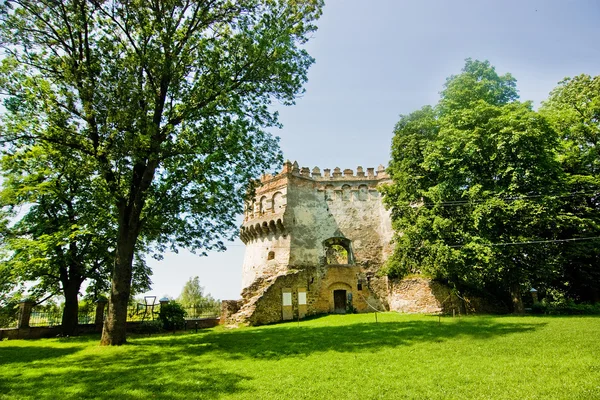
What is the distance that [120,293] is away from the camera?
11.9 metres

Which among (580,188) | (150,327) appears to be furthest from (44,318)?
(580,188)

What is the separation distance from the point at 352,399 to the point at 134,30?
44.9 feet

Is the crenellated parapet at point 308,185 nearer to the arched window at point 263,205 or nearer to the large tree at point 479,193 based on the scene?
the arched window at point 263,205

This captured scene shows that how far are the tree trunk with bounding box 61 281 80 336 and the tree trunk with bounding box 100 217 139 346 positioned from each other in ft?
25.5

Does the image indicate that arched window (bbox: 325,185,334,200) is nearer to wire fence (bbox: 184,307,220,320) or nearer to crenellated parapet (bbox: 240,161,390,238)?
crenellated parapet (bbox: 240,161,390,238)

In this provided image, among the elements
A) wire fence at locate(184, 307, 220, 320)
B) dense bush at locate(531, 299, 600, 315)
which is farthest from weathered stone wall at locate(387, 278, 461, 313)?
wire fence at locate(184, 307, 220, 320)

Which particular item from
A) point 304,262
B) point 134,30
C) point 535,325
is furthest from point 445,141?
point 134,30

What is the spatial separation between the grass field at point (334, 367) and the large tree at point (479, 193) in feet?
16.6

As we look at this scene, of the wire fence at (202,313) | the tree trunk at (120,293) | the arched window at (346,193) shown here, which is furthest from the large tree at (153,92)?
the arched window at (346,193)

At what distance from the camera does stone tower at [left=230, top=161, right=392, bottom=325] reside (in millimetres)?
25031

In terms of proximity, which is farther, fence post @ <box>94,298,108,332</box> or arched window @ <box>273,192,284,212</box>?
arched window @ <box>273,192,284,212</box>

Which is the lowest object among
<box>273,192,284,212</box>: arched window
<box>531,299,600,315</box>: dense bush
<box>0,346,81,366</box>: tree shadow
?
<box>0,346,81,366</box>: tree shadow

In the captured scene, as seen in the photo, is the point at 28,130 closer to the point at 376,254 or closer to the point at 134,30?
the point at 134,30

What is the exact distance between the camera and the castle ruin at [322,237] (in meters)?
24.5
